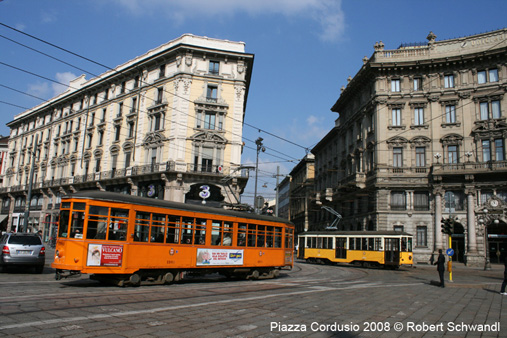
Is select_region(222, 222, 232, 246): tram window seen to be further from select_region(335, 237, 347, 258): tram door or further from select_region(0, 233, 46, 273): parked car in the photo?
select_region(335, 237, 347, 258): tram door

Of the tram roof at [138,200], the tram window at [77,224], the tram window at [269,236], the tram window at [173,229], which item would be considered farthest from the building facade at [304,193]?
the tram window at [77,224]

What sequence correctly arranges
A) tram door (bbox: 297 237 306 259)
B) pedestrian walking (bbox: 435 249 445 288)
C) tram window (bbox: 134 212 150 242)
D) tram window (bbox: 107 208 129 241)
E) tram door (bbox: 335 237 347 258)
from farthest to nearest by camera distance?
1. tram door (bbox: 297 237 306 259)
2. tram door (bbox: 335 237 347 258)
3. pedestrian walking (bbox: 435 249 445 288)
4. tram window (bbox: 134 212 150 242)
5. tram window (bbox: 107 208 129 241)

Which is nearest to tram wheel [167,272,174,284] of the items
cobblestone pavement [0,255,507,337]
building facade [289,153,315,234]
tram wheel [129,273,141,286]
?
tram wheel [129,273,141,286]

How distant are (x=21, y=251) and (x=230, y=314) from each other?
1014 centimetres

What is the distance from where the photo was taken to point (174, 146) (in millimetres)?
33094

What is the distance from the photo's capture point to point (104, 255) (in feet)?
36.4

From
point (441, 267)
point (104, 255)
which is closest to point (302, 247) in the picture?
point (441, 267)

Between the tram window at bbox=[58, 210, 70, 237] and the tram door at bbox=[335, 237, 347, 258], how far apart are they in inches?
876

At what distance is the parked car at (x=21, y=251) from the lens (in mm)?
13984

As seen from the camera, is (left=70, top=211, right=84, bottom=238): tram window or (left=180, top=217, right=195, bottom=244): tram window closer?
(left=70, top=211, right=84, bottom=238): tram window

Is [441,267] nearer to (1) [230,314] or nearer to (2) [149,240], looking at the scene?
(1) [230,314]

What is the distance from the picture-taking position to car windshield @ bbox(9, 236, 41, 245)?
14279 millimetres

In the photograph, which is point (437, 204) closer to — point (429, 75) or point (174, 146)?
point (429, 75)

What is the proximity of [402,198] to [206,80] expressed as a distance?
66.8 feet
